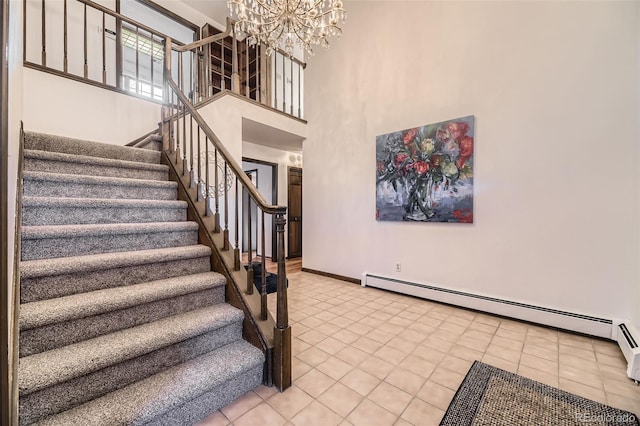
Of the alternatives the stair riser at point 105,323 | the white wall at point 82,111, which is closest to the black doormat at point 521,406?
the stair riser at point 105,323

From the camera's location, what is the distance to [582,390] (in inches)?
65.9

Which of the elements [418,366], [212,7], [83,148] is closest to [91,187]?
[83,148]

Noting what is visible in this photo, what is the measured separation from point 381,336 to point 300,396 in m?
0.99

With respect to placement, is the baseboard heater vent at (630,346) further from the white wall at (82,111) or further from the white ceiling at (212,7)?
the white ceiling at (212,7)

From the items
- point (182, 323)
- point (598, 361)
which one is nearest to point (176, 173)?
point (182, 323)

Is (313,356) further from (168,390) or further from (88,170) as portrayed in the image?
(88,170)

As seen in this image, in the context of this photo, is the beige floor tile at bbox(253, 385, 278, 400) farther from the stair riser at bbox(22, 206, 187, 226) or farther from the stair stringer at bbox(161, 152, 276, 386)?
the stair riser at bbox(22, 206, 187, 226)

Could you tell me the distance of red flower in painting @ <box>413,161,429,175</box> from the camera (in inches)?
124

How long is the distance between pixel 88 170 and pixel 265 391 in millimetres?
Result: 2219

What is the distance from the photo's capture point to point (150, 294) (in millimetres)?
1572

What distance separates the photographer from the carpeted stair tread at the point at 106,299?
4.14 ft

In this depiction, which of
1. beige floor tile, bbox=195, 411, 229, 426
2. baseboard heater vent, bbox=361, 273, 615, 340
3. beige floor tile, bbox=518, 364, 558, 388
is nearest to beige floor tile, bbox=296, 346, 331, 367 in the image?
beige floor tile, bbox=195, 411, 229, 426

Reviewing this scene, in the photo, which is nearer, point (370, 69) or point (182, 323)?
point (182, 323)

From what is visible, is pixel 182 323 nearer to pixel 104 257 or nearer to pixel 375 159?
pixel 104 257
